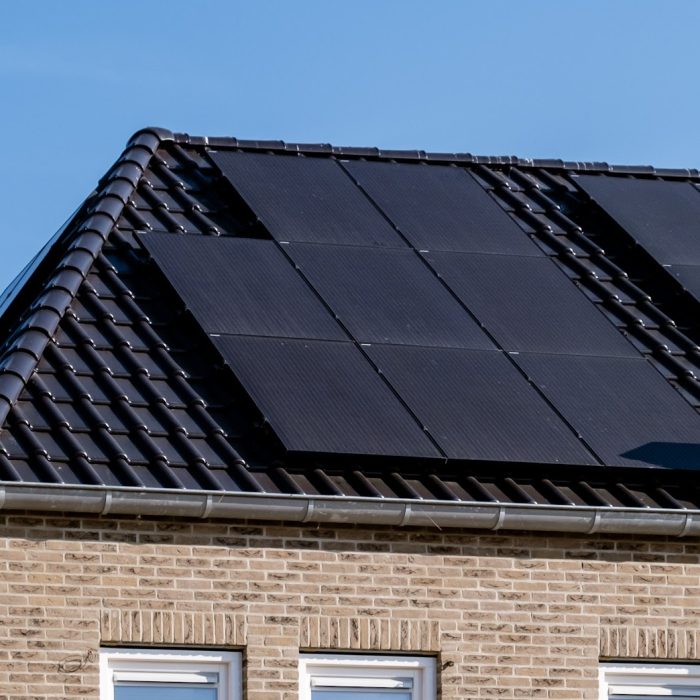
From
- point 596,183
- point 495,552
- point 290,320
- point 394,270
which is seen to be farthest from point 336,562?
point 596,183

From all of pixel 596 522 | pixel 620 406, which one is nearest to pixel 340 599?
pixel 596 522

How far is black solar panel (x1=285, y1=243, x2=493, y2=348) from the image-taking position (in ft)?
57.5

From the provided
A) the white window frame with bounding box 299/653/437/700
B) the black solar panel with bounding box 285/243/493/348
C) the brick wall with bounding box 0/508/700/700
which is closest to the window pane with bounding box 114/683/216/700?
the brick wall with bounding box 0/508/700/700

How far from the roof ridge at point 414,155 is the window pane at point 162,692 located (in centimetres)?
665

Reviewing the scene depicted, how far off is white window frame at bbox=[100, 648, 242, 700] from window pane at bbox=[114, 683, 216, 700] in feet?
0.17

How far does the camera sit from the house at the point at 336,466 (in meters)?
15.0

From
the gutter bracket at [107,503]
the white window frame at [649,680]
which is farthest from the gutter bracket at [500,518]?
the gutter bracket at [107,503]

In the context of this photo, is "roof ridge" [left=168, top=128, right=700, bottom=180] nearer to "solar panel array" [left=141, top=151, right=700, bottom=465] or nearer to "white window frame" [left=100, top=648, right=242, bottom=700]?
"solar panel array" [left=141, top=151, right=700, bottom=465]

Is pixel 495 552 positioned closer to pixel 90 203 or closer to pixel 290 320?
pixel 290 320

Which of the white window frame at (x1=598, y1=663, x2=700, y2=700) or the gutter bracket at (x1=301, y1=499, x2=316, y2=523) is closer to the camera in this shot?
the gutter bracket at (x1=301, y1=499, x2=316, y2=523)

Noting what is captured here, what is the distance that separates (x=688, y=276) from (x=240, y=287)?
4.20 meters

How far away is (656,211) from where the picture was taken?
67.9 ft

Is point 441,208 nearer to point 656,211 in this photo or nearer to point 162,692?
point 656,211

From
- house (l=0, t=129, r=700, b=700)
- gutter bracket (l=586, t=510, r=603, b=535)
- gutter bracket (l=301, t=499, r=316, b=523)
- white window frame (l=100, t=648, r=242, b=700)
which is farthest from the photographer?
gutter bracket (l=586, t=510, r=603, b=535)
